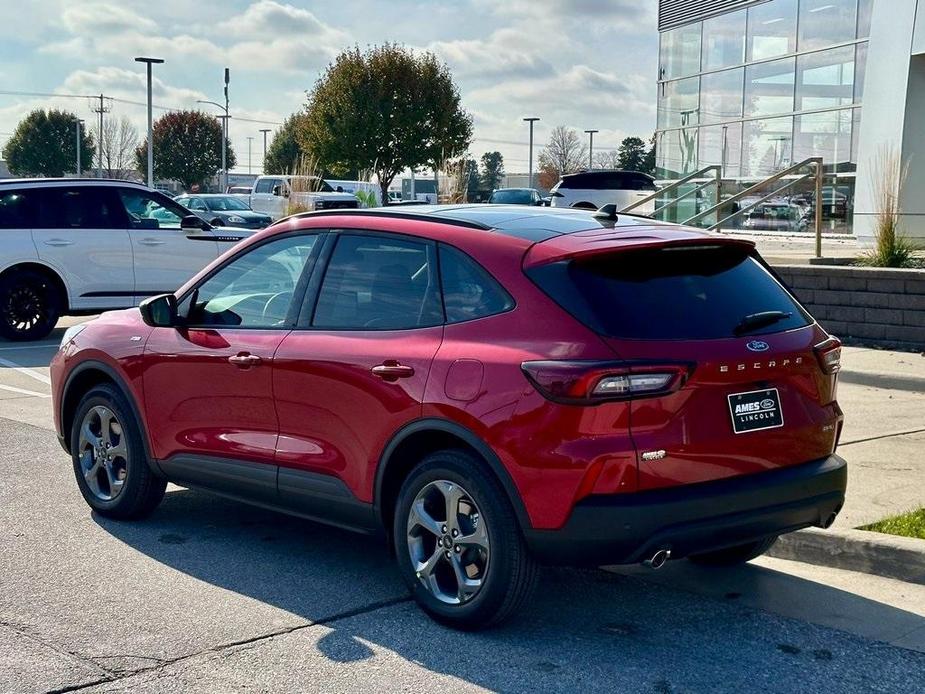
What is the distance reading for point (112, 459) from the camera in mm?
6758

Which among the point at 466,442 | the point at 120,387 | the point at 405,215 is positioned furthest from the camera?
the point at 120,387

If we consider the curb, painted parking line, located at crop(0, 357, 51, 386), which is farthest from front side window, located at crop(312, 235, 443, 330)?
painted parking line, located at crop(0, 357, 51, 386)

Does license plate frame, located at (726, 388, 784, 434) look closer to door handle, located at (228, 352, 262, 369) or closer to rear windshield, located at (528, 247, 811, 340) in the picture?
rear windshield, located at (528, 247, 811, 340)

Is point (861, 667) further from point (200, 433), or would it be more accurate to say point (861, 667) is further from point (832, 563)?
point (200, 433)

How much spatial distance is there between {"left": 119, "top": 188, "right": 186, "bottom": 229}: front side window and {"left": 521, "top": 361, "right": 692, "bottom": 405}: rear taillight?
Result: 12020 mm

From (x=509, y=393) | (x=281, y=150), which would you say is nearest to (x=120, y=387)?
(x=509, y=393)

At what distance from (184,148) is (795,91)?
69.4 metres

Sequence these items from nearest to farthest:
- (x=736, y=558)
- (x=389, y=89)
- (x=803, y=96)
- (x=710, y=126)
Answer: (x=736, y=558), (x=803, y=96), (x=710, y=126), (x=389, y=89)

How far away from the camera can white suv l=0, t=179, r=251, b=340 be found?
49.5ft

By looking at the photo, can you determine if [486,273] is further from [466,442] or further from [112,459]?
[112,459]

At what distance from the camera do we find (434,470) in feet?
16.3

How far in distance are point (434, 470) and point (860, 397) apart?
20.4 ft

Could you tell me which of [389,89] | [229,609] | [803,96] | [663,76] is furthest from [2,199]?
[389,89]

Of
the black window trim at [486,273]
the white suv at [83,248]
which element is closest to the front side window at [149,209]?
the white suv at [83,248]
